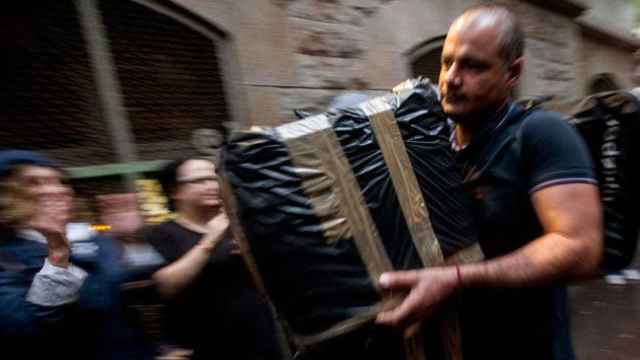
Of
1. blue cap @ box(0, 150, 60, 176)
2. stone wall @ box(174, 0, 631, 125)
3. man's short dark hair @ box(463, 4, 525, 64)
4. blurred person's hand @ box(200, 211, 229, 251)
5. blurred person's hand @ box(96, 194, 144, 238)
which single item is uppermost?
stone wall @ box(174, 0, 631, 125)

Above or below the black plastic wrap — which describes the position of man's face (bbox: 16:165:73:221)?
above

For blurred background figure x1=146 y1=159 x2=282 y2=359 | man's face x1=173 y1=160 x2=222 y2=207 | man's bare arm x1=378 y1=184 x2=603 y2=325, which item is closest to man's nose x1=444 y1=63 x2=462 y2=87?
man's bare arm x1=378 y1=184 x2=603 y2=325

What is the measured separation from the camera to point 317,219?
4.05ft

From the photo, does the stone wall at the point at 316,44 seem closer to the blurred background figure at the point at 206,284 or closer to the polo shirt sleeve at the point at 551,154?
the blurred background figure at the point at 206,284

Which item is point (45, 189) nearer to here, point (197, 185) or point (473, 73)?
point (197, 185)

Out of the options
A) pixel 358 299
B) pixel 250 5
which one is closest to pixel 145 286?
pixel 358 299

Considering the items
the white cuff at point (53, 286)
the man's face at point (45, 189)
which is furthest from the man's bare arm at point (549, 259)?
the man's face at point (45, 189)

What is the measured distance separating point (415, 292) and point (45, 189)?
58.4 inches

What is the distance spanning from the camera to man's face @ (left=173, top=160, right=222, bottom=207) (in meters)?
2.59

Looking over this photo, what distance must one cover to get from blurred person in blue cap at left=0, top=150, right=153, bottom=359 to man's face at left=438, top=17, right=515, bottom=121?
1.44 m

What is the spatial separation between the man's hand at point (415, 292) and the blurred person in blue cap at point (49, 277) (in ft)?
4.09

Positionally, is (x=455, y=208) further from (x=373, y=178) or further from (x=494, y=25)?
(x=494, y=25)

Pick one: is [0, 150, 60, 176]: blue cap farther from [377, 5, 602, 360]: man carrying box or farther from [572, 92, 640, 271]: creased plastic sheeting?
[572, 92, 640, 271]: creased plastic sheeting

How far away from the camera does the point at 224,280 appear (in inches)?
Answer: 96.6
